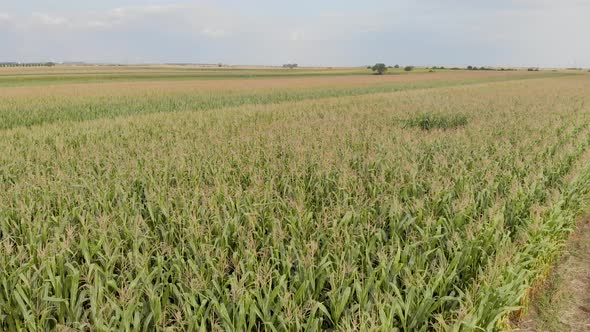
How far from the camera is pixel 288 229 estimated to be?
14.4 ft

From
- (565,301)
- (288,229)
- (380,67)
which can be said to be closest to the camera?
(288,229)

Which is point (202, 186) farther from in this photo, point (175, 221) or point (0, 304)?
point (0, 304)

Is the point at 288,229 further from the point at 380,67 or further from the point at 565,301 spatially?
the point at 380,67

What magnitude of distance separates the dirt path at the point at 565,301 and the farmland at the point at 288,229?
0.60 feet

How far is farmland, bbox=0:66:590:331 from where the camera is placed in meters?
2.81

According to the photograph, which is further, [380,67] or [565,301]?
[380,67]

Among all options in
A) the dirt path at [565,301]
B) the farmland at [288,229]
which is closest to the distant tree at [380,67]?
the farmland at [288,229]

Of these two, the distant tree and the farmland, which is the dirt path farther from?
the distant tree

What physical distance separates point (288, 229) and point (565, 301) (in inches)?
131

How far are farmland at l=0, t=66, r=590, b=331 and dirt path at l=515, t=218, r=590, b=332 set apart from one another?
18 cm

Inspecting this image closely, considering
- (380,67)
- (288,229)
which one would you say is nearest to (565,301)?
(288,229)

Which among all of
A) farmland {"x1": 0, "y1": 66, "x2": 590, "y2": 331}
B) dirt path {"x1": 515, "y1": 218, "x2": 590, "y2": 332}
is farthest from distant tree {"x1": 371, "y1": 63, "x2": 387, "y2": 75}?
dirt path {"x1": 515, "y1": 218, "x2": 590, "y2": 332}

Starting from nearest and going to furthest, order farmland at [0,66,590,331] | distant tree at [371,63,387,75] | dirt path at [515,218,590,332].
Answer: farmland at [0,66,590,331]
dirt path at [515,218,590,332]
distant tree at [371,63,387,75]

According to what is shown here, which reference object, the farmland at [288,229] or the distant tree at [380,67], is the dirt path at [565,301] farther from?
the distant tree at [380,67]
